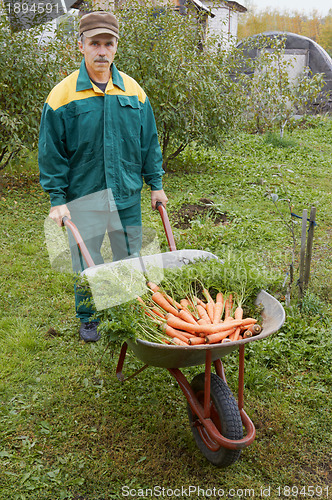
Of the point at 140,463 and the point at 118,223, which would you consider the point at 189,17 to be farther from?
the point at 140,463

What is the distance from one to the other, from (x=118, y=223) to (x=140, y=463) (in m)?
1.60

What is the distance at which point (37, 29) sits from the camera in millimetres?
7133

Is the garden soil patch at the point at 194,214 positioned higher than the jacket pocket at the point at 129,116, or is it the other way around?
the jacket pocket at the point at 129,116

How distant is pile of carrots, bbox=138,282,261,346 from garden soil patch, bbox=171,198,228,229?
3174 mm

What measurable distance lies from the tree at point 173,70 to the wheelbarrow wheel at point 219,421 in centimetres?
531

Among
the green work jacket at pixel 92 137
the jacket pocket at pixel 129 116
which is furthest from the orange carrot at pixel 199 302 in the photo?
the jacket pocket at pixel 129 116

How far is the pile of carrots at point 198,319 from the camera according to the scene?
7.71 feet

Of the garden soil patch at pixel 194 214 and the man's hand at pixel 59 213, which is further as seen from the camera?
the garden soil patch at pixel 194 214

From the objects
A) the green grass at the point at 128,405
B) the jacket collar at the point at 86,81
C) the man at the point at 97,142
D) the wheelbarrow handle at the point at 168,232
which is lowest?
the green grass at the point at 128,405

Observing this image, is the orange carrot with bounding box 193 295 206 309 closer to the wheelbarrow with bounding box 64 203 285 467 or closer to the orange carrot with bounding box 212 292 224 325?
the orange carrot with bounding box 212 292 224 325

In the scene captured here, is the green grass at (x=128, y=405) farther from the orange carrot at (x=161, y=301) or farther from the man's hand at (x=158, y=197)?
the man's hand at (x=158, y=197)

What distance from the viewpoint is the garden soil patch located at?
19.4 ft

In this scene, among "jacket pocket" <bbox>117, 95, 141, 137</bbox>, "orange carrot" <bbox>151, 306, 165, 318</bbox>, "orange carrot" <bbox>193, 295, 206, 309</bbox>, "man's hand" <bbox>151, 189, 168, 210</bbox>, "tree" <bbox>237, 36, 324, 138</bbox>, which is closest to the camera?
"orange carrot" <bbox>151, 306, 165, 318</bbox>

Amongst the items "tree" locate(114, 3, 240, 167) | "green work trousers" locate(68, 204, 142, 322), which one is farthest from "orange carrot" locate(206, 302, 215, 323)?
"tree" locate(114, 3, 240, 167)
